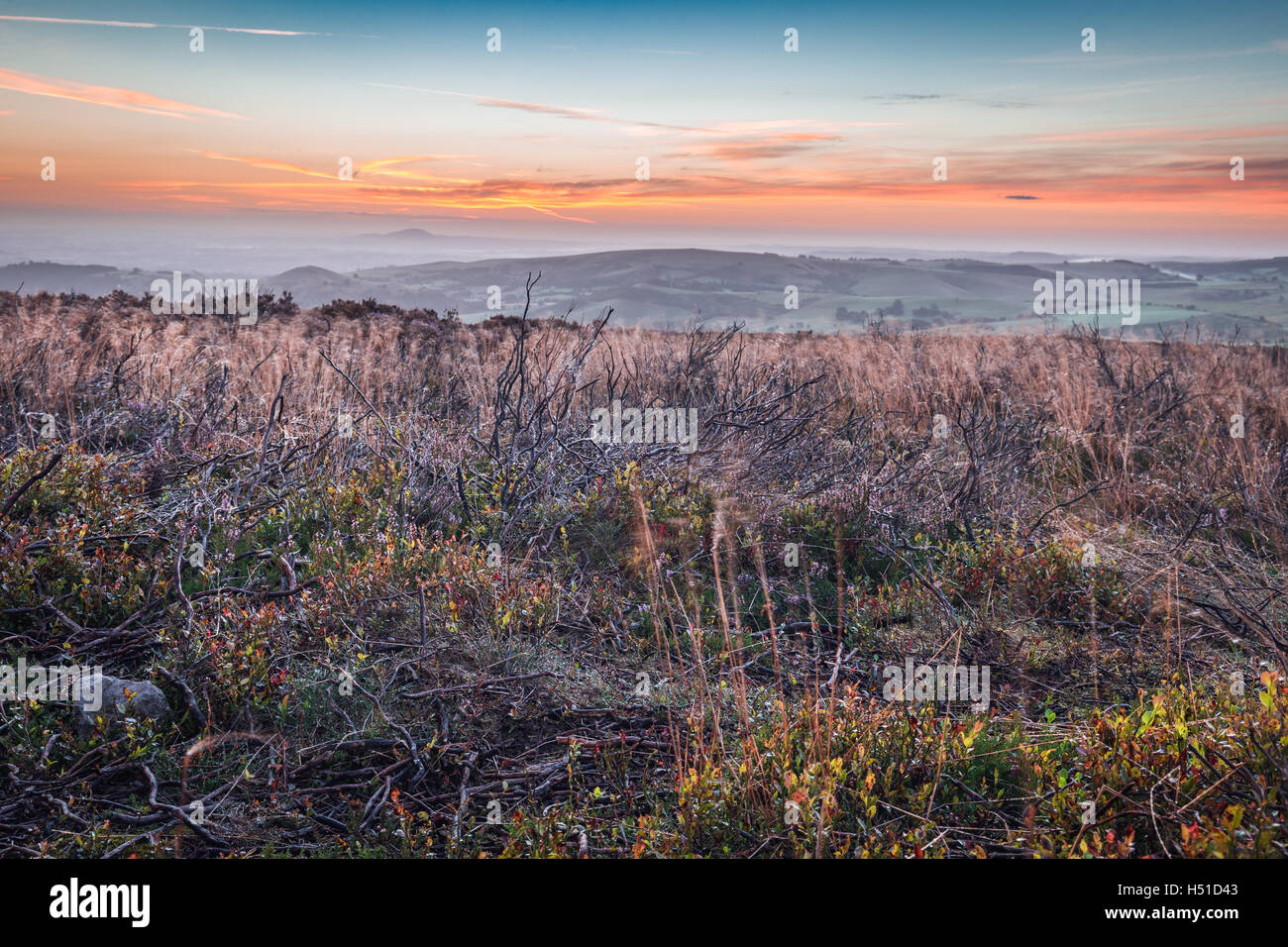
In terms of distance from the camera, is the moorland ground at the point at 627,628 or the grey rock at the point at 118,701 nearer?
the moorland ground at the point at 627,628

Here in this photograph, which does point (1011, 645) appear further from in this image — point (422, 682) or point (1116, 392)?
point (1116, 392)

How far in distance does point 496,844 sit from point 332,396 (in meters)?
6.35

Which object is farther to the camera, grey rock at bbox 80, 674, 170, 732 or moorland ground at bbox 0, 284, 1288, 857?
grey rock at bbox 80, 674, 170, 732

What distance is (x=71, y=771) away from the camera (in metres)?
2.81

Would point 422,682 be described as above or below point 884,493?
below

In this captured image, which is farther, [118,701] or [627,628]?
[627,628]

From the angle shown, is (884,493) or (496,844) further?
(884,493)

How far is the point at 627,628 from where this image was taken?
4180 millimetres

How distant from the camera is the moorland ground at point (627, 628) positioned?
8.45 ft

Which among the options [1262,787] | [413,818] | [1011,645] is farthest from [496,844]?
[1011,645]

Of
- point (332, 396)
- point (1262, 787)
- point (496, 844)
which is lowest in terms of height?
point (496, 844)

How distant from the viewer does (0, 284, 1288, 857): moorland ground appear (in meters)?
2.57

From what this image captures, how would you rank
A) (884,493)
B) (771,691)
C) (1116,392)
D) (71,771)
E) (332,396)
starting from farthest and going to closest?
(1116,392) → (332,396) → (884,493) → (771,691) → (71,771)
